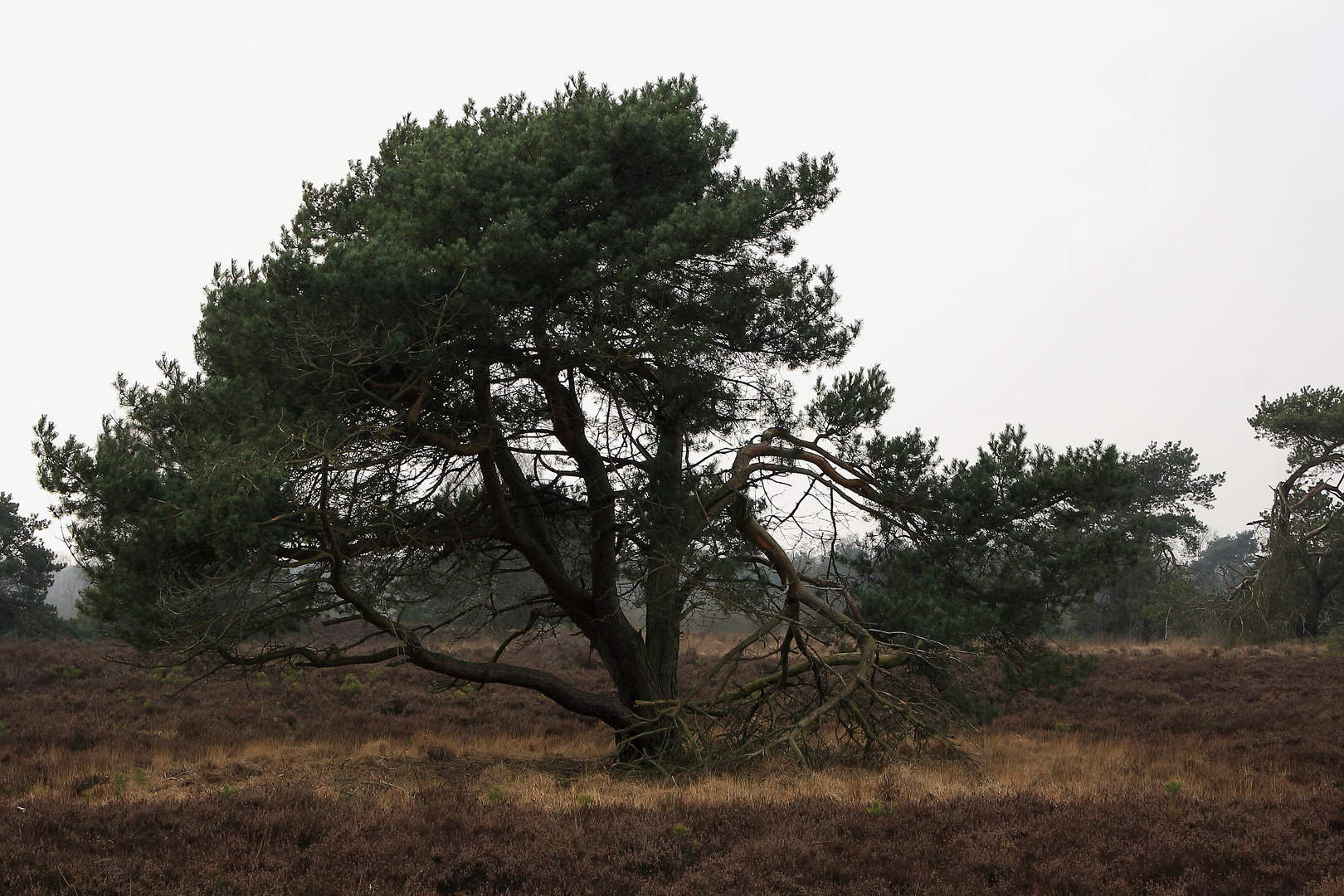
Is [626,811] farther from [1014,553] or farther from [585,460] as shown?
[1014,553]

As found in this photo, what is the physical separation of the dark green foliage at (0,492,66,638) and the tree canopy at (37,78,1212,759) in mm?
26424

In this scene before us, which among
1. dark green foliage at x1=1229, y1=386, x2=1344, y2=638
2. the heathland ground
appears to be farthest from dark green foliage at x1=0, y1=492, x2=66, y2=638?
dark green foliage at x1=1229, y1=386, x2=1344, y2=638

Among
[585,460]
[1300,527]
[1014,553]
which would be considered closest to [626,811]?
[585,460]

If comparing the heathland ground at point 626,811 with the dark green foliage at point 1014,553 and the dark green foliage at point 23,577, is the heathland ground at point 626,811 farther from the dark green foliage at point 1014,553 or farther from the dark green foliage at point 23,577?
the dark green foliage at point 23,577

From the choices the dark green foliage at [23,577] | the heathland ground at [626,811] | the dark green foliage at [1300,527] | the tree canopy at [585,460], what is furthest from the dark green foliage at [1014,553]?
the dark green foliage at [23,577]

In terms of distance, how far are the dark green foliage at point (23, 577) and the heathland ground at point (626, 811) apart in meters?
18.6

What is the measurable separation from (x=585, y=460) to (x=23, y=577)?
98.9ft

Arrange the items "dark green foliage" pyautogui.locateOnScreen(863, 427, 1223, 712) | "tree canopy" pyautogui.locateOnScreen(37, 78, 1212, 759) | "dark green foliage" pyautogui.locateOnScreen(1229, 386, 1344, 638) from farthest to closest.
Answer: "dark green foliage" pyautogui.locateOnScreen(1229, 386, 1344, 638), "dark green foliage" pyautogui.locateOnScreen(863, 427, 1223, 712), "tree canopy" pyautogui.locateOnScreen(37, 78, 1212, 759)

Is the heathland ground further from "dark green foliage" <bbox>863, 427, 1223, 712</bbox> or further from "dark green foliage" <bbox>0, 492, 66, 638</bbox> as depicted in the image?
"dark green foliage" <bbox>0, 492, 66, 638</bbox>

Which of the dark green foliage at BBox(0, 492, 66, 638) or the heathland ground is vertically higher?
the dark green foliage at BBox(0, 492, 66, 638)

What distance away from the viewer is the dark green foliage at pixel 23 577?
3200cm

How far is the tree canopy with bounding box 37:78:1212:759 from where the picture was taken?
9.64 m

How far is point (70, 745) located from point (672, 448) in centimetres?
971

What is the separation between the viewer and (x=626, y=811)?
856 cm
